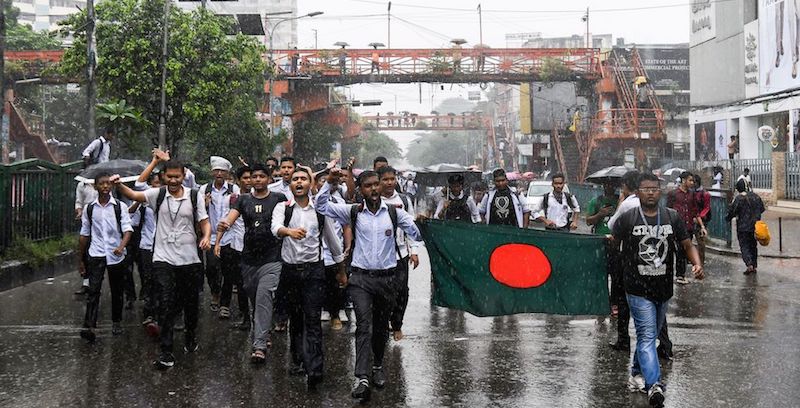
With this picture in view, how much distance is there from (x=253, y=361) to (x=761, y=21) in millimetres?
33029

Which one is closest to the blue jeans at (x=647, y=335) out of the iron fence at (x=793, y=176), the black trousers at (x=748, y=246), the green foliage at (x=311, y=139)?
the black trousers at (x=748, y=246)

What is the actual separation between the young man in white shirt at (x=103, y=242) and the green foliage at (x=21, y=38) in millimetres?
42897

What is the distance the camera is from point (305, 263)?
7.01 meters

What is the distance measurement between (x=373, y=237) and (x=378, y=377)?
3.50 feet

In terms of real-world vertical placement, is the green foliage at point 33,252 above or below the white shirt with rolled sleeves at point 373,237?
below

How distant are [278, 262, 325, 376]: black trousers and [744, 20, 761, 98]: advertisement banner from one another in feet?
108

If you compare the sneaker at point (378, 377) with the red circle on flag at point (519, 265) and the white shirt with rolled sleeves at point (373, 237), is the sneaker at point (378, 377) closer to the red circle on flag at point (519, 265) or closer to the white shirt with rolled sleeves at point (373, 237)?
the white shirt with rolled sleeves at point (373, 237)

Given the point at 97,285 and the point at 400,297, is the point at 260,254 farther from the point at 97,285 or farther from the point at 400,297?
the point at 97,285

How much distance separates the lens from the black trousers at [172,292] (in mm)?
7578

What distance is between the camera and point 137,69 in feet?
81.7

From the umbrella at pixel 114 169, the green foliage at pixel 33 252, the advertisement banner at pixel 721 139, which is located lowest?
the green foliage at pixel 33 252

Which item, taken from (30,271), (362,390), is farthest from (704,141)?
(362,390)

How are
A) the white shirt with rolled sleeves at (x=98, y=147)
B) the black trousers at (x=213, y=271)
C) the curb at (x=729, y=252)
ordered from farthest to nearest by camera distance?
the curb at (x=729, y=252) < the white shirt with rolled sleeves at (x=98, y=147) < the black trousers at (x=213, y=271)

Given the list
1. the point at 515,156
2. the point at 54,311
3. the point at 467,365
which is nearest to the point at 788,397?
the point at 467,365
